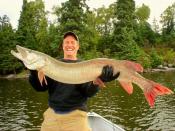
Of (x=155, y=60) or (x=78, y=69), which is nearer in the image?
(x=78, y=69)

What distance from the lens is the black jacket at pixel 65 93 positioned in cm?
648

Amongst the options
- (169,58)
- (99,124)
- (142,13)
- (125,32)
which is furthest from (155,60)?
(99,124)

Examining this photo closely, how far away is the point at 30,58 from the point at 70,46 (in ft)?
3.12

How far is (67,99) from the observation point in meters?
6.53

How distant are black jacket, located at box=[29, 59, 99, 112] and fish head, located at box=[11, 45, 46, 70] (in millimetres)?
415

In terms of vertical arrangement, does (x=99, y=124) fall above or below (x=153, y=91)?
below

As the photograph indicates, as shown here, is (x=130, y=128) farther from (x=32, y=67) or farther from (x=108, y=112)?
(x=32, y=67)

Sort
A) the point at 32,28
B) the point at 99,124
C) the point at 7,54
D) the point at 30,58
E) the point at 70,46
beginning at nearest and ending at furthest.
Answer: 1. the point at 30,58
2. the point at 70,46
3. the point at 99,124
4. the point at 7,54
5. the point at 32,28

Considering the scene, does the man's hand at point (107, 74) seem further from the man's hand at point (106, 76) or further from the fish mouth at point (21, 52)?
the fish mouth at point (21, 52)

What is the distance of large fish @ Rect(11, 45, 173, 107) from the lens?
5.99 metres

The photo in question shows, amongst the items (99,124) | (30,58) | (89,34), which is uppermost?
(89,34)

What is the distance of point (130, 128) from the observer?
21266mm

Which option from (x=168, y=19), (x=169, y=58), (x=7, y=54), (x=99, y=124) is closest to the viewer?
(x=99, y=124)

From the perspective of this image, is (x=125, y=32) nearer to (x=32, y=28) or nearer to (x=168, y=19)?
(x=32, y=28)
